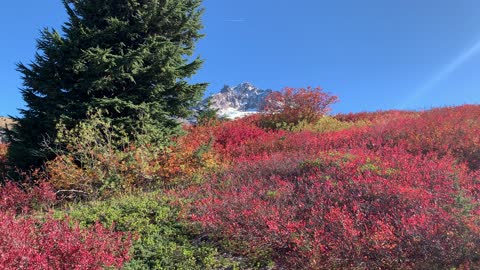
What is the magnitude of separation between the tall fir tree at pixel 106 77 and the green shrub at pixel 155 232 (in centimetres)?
368

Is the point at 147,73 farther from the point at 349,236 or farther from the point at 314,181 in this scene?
the point at 349,236

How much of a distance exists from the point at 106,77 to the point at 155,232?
6116 millimetres

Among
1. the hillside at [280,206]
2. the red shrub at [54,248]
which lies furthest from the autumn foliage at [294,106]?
the red shrub at [54,248]

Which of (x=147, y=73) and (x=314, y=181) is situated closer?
(x=314, y=181)

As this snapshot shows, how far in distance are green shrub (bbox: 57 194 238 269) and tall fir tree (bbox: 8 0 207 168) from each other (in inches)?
145

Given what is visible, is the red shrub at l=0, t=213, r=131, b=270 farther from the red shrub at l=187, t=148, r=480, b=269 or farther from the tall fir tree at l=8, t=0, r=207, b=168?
the tall fir tree at l=8, t=0, r=207, b=168

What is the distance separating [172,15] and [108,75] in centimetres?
334

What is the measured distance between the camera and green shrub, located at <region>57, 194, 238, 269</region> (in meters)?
5.04

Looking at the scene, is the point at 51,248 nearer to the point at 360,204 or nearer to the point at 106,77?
the point at 360,204

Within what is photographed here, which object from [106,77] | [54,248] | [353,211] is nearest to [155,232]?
[54,248]

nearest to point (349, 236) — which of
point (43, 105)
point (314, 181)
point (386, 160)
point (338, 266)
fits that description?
point (338, 266)

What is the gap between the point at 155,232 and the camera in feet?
19.6

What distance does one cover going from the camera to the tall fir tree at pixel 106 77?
1045 centimetres

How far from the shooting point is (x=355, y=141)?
1063 centimetres
